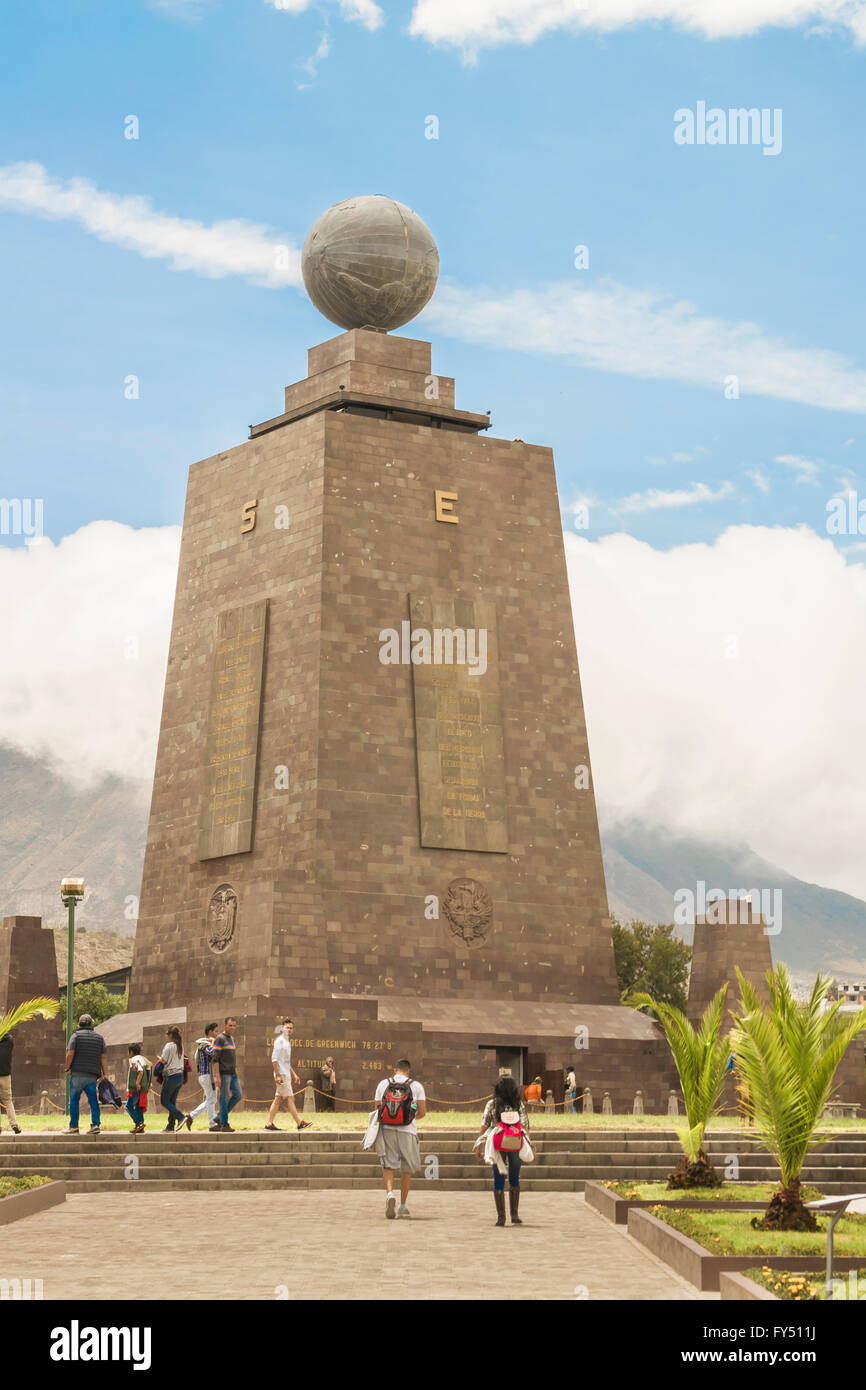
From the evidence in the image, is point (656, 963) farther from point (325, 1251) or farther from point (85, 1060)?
point (325, 1251)

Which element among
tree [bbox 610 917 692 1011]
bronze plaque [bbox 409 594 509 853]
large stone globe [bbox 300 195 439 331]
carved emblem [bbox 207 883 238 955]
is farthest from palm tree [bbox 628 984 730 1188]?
tree [bbox 610 917 692 1011]

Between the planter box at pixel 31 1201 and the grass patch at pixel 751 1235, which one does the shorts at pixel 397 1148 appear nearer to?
the grass patch at pixel 751 1235

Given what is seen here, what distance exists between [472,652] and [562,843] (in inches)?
148

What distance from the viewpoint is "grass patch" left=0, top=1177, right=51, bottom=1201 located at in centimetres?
1658

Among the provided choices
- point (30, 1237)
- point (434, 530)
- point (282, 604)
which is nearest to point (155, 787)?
point (282, 604)

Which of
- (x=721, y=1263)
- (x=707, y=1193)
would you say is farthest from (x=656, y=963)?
(x=721, y=1263)

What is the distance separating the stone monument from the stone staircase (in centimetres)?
906

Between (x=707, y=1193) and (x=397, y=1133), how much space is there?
8.90 ft

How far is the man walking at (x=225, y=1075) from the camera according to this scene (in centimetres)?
2153

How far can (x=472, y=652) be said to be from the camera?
34.4m

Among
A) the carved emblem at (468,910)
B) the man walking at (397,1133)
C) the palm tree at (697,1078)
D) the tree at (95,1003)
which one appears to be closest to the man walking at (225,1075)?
the man walking at (397,1133)

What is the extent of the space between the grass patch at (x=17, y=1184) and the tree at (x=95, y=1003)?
4310 cm
